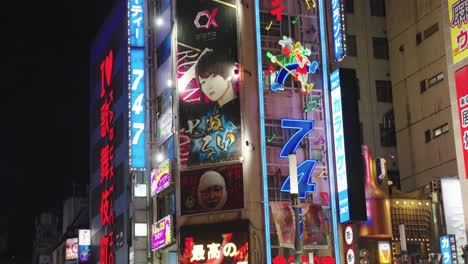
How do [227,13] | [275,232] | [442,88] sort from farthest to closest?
[442,88] < [227,13] < [275,232]

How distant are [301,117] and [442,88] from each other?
508 inches

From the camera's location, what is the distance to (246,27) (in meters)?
40.4

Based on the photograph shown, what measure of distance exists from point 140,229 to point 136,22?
12199 mm

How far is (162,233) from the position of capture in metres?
41.8

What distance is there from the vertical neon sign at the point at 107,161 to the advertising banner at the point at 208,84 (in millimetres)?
15245

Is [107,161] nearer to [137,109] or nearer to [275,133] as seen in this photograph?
[137,109]

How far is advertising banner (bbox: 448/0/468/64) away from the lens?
25734mm

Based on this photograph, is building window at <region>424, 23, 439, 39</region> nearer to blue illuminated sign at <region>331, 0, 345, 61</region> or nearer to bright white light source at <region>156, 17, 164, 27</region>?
blue illuminated sign at <region>331, 0, 345, 61</region>

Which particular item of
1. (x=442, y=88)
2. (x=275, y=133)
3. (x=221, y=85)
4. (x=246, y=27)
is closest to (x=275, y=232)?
(x=275, y=133)

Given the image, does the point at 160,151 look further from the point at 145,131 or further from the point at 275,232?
the point at 275,232

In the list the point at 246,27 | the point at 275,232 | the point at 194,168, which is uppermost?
the point at 246,27

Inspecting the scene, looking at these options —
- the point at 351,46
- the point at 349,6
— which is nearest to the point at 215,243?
the point at 351,46

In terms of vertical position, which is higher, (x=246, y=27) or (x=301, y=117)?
(x=246, y=27)

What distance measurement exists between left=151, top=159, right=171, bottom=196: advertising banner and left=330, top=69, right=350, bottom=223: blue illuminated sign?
867cm
